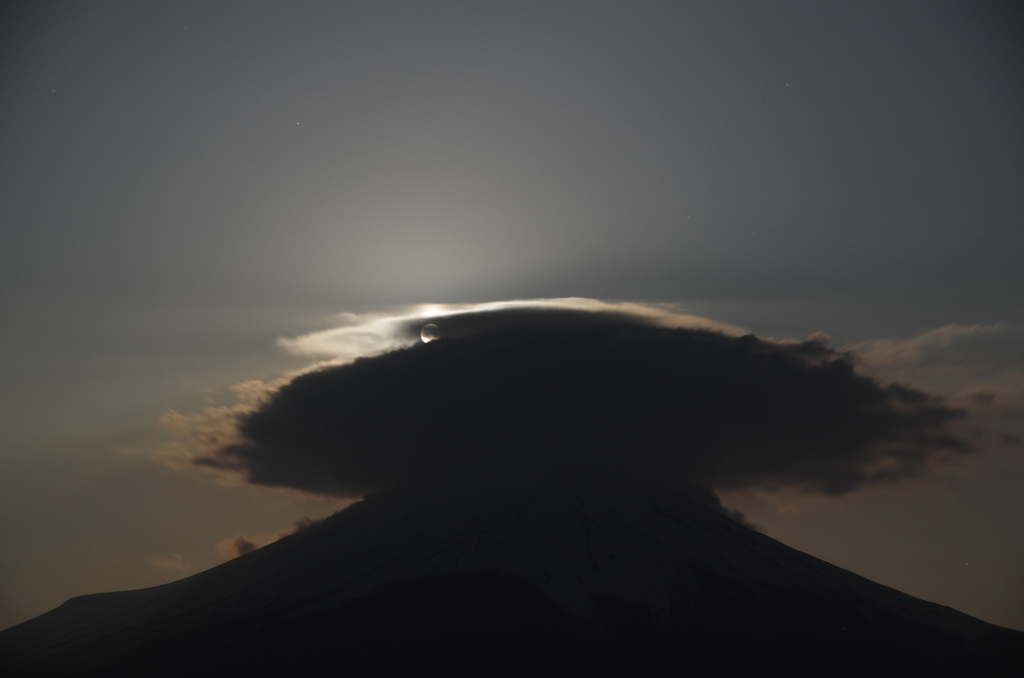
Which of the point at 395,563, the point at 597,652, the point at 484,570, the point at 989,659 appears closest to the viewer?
the point at 597,652

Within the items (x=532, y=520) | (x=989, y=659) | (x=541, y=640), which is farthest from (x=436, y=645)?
(x=989, y=659)

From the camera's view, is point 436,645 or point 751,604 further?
point 751,604

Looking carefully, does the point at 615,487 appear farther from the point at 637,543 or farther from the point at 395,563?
the point at 395,563

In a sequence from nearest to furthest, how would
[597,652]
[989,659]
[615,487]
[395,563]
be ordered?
[597,652], [989,659], [395,563], [615,487]

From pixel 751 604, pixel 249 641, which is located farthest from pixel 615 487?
pixel 249 641

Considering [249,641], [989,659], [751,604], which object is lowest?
[989,659]

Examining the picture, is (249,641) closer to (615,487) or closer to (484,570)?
(484,570)

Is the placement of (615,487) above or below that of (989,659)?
above
